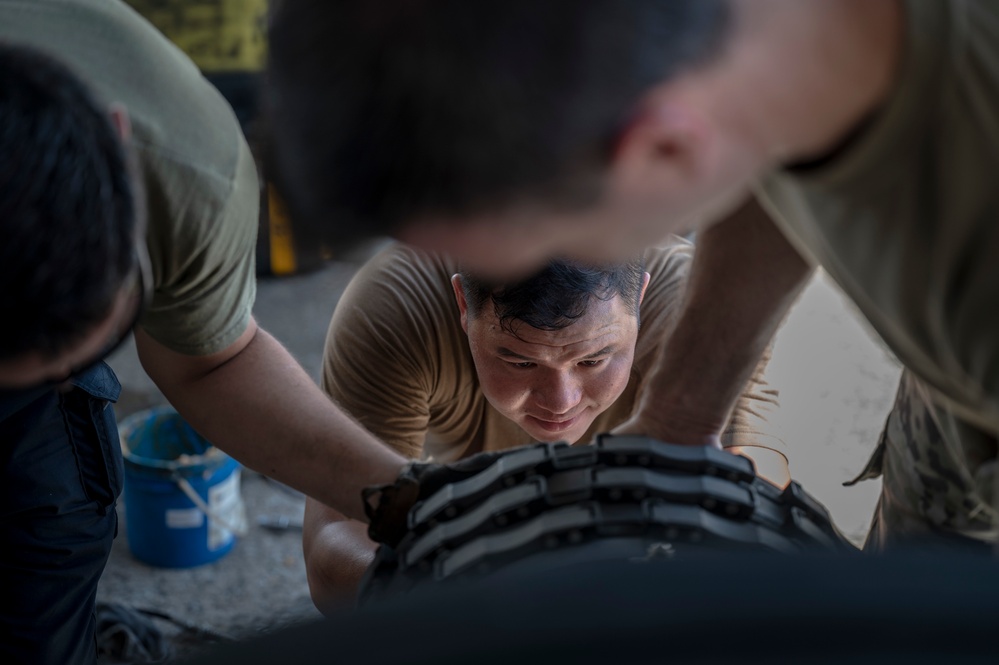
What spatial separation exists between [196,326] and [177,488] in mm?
1222

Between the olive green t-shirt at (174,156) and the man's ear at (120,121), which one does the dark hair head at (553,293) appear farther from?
the man's ear at (120,121)

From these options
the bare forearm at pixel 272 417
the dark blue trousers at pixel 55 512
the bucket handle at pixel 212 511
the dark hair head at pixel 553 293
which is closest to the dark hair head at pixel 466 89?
the bare forearm at pixel 272 417

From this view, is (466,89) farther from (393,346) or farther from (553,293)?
(393,346)

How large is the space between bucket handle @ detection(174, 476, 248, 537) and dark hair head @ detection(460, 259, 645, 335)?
112 centimetres

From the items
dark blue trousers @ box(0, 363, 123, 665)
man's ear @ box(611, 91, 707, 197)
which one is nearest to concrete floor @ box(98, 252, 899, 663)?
dark blue trousers @ box(0, 363, 123, 665)

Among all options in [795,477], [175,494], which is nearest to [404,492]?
[795,477]

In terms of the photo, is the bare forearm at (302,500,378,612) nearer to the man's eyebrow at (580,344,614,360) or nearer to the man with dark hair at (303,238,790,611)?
the man with dark hair at (303,238,790,611)

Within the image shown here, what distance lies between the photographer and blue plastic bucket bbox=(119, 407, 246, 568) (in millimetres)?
2291

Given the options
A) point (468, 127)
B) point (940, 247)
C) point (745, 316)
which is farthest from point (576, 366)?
point (468, 127)

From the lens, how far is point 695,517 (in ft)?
2.23

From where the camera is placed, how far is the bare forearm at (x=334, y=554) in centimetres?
137

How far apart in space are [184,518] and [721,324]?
1.66m

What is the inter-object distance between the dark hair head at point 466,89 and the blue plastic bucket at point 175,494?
6.07ft

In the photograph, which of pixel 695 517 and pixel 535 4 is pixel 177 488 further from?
pixel 535 4
